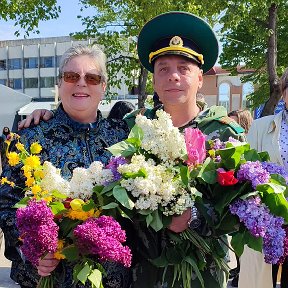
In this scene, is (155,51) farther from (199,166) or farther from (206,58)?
(199,166)

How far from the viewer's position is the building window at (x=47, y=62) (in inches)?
2591

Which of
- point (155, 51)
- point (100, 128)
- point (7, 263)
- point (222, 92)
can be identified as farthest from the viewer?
point (222, 92)

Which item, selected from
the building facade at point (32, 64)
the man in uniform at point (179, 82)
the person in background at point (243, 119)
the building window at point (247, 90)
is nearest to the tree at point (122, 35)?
the person in background at point (243, 119)

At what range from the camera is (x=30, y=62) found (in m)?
67.6

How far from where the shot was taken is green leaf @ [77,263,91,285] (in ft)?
5.88

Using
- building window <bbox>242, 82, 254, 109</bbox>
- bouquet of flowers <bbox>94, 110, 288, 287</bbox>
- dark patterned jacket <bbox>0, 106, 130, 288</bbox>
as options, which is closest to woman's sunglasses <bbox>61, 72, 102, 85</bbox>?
dark patterned jacket <bbox>0, 106, 130, 288</bbox>

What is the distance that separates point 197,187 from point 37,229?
0.63 metres

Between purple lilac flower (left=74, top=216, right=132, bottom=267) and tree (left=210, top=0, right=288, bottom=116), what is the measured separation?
35.4 ft

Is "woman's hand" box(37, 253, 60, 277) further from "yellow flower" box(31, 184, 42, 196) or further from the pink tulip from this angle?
the pink tulip

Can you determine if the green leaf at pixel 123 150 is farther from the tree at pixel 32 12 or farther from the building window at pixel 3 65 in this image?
the building window at pixel 3 65

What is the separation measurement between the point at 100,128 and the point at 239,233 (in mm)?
893

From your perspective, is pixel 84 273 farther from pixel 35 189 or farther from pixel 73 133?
pixel 73 133

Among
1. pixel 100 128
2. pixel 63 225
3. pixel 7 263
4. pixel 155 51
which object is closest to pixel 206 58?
pixel 155 51

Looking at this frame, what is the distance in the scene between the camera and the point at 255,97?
18.4 meters
